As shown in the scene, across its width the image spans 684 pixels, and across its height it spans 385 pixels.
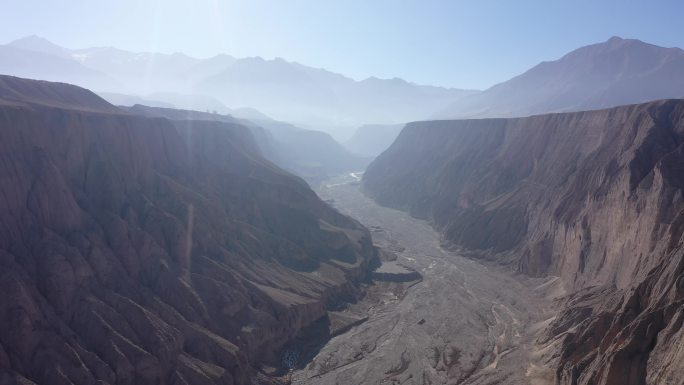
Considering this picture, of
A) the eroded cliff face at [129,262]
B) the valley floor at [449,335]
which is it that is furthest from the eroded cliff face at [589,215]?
the eroded cliff face at [129,262]

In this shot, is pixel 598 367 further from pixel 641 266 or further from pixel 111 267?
pixel 111 267

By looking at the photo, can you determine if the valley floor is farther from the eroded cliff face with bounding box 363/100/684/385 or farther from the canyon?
the eroded cliff face with bounding box 363/100/684/385

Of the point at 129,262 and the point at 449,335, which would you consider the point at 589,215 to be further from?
the point at 129,262

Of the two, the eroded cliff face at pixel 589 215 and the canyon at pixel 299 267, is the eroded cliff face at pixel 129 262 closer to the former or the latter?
the canyon at pixel 299 267

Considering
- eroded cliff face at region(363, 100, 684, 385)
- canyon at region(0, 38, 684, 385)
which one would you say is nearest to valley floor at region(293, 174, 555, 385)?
canyon at region(0, 38, 684, 385)

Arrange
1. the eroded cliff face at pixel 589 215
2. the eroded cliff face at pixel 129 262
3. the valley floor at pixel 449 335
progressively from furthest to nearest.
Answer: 1. the valley floor at pixel 449 335
2. the eroded cliff face at pixel 129 262
3. the eroded cliff face at pixel 589 215

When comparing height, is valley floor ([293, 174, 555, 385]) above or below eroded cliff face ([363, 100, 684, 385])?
below
